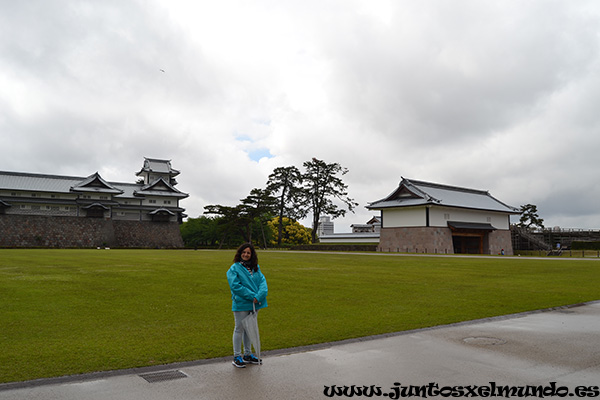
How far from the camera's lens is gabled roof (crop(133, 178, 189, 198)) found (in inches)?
2783

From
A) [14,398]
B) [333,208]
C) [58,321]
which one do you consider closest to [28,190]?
[333,208]

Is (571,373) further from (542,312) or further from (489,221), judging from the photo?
(489,221)

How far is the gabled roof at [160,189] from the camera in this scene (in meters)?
70.7

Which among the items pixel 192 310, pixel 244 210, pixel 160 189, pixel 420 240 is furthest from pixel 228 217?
pixel 192 310

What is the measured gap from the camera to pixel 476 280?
57.7ft

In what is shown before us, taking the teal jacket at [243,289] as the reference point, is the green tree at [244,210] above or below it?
above

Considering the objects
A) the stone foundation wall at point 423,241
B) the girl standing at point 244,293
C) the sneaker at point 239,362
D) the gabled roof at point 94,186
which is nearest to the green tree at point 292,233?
the stone foundation wall at point 423,241

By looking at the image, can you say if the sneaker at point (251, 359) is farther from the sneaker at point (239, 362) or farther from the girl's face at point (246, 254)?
the girl's face at point (246, 254)

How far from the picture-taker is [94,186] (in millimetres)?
64812

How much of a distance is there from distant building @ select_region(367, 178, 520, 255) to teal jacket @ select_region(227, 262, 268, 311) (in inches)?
1848

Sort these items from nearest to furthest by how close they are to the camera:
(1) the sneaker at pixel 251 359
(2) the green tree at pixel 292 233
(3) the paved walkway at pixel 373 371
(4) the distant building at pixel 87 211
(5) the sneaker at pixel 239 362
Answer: (3) the paved walkway at pixel 373 371 → (5) the sneaker at pixel 239 362 → (1) the sneaker at pixel 251 359 → (4) the distant building at pixel 87 211 → (2) the green tree at pixel 292 233

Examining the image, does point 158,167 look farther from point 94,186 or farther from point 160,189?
point 94,186

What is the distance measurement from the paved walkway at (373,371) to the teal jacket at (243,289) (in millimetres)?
873

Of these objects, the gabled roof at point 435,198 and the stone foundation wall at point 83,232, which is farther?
the stone foundation wall at point 83,232
